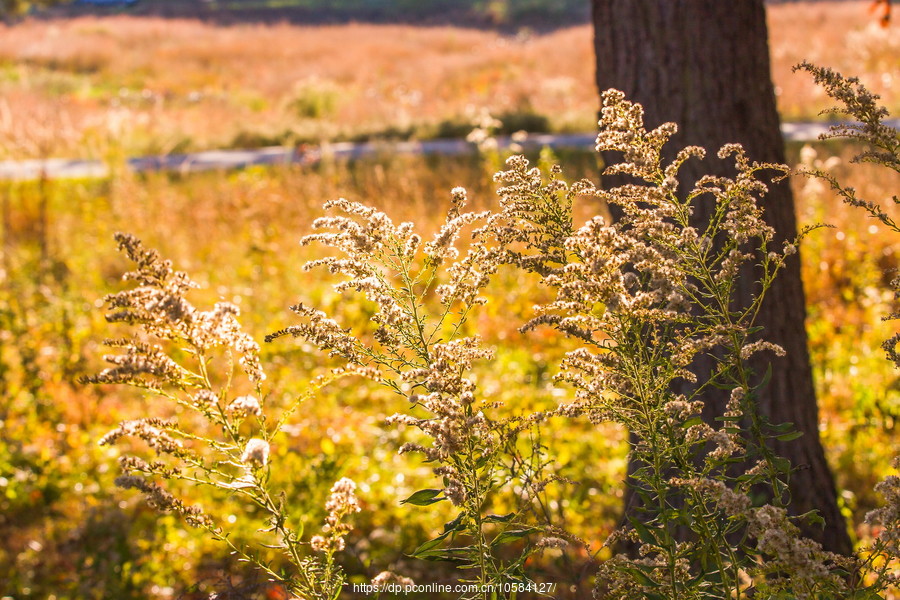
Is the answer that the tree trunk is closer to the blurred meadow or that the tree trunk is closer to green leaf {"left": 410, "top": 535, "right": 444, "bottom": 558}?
the blurred meadow

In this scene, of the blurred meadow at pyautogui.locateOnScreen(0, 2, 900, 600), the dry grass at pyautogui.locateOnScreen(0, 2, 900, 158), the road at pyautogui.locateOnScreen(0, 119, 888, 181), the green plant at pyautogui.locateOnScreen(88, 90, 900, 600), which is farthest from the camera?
the dry grass at pyautogui.locateOnScreen(0, 2, 900, 158)

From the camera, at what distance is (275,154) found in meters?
15.8

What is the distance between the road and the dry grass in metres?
0.48

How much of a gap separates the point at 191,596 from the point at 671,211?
3376mm

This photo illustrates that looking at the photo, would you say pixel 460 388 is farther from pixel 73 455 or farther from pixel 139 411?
pixel 139 411

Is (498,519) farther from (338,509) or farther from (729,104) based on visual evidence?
(729,104)

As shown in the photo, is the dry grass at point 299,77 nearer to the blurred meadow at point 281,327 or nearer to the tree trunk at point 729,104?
the blurred meadow at point 281,327

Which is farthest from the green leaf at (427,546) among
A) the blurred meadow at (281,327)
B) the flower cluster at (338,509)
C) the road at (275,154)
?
the road at (275,154)

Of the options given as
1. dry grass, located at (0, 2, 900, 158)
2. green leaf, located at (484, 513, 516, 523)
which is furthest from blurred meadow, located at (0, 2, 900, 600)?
green leaf, located at (484, 513, 516, 523)

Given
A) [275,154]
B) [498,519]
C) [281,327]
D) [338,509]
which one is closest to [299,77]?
[275,154]

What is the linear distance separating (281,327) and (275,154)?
975 centimetres

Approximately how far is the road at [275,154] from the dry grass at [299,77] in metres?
0.48

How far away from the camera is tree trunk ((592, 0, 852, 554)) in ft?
10.7

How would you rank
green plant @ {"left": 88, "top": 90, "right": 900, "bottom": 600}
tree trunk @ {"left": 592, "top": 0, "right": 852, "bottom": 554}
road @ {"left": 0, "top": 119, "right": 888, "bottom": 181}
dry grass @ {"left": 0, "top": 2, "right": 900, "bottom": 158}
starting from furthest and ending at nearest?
dry grass @ {"left": 0, "top": 2, "right": 900, "bottom": 158}, road @ {"left": 0, "top": 119, "right": 888, "bottom": 181}, tree trunk @ {"left": 592, "top": 0, "right": 852, "bottom": 554}, green plant @ {"left": 88, "top": 90, "right": 900, "bottom": 600}
